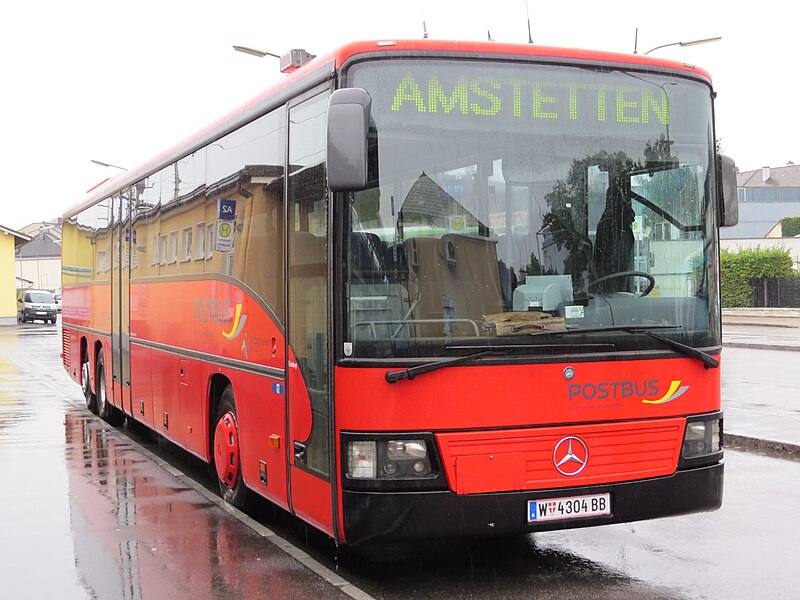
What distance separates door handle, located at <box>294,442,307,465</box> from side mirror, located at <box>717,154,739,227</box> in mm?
2987

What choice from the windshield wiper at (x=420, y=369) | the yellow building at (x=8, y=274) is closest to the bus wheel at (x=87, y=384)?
the windshield wiper at (x=420, y=369)

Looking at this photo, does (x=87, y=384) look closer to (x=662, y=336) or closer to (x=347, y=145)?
(x=347, y=145)

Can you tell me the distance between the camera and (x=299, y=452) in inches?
265

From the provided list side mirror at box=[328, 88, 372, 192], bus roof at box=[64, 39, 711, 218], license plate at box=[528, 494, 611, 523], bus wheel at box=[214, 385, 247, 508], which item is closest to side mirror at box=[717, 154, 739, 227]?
bus roof at box=[64, 39, 711, 218]

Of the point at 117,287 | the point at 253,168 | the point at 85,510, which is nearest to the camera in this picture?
the point at 253,168

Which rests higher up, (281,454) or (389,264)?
(389,264)

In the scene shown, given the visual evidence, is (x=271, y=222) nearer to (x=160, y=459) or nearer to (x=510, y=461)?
(x=510, y=461)

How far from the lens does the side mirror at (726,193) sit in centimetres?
663

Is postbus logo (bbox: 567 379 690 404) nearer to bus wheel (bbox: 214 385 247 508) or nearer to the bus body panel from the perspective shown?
the bus body panel

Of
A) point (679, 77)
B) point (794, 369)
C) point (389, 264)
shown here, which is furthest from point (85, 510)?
point (794, 369)

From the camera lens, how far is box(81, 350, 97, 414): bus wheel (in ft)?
52.7

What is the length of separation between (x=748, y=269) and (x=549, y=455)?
4602cm

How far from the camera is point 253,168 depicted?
7934 millimetres

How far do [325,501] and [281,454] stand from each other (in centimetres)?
95
